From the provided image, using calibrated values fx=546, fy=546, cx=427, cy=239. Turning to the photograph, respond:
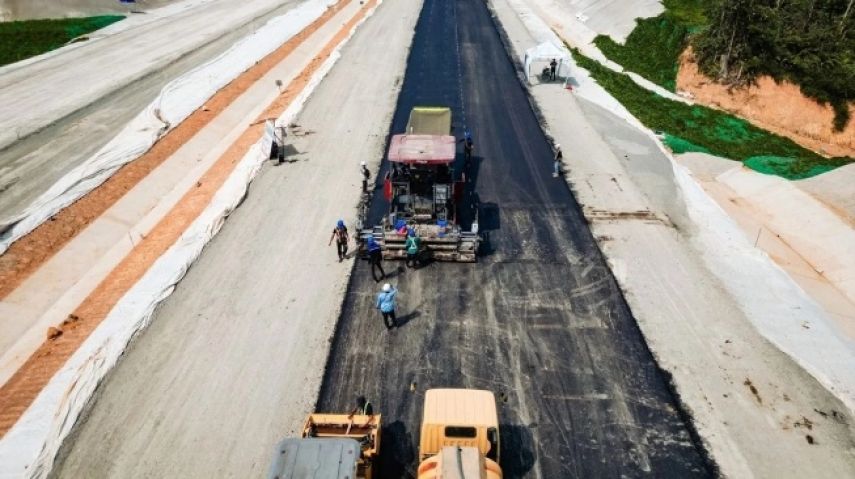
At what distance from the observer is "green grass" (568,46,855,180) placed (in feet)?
80.6

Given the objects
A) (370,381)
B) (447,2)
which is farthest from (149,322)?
(447,2)

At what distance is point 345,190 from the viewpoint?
22516 mm

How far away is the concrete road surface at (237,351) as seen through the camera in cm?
1195

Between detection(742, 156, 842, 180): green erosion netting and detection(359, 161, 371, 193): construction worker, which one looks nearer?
detection(359, 161, 371, 193): construction worker

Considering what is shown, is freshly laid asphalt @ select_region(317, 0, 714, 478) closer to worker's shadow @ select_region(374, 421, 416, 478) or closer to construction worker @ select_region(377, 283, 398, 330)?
worker's shadow @ select_region(374, 421, 416, 478)

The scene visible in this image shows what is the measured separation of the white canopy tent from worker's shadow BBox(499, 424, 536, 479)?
27118 millimetres

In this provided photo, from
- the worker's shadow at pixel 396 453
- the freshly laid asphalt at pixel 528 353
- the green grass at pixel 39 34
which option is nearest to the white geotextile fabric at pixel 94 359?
the freshly laid asphalt at pixel 528 353

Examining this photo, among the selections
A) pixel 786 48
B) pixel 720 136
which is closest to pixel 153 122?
pixel 720 136

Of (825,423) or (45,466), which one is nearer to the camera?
(45,466)

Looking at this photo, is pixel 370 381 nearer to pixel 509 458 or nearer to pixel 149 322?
pixel 509 458

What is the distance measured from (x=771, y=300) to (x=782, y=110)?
2066 cm

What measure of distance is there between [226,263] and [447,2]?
156ft

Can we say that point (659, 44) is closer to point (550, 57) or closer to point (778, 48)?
point (778, 48)

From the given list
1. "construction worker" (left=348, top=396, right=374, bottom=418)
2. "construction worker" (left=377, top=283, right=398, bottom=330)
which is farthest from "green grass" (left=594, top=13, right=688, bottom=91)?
"construction worker" (left=348, top=396, right=374, bottom=418)
